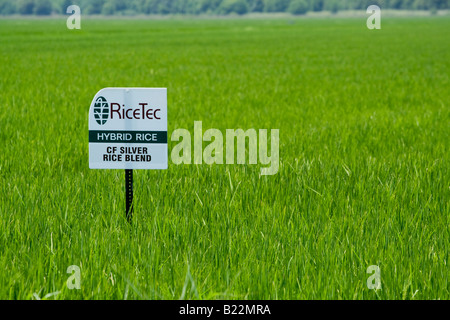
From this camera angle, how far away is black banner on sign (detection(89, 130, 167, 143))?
2832 mm

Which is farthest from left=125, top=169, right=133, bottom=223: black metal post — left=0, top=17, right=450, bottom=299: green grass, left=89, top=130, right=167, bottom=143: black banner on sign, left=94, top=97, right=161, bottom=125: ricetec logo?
left=94, top=97, right=161, bottom=125: ricetec logo

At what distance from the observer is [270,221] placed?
3.09m

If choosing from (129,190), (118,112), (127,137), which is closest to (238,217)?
(129,190)

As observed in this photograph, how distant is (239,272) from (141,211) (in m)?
1.20

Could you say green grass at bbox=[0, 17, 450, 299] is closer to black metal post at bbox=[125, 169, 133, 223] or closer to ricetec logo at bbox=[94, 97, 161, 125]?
black metal post at bbox=[125, 169, 133, 223]

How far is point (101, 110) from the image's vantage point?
9.23ft

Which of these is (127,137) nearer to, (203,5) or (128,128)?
(128,128)

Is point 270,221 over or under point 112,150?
under

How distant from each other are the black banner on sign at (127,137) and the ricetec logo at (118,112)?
2.8 inches

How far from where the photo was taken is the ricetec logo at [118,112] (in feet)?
9.21

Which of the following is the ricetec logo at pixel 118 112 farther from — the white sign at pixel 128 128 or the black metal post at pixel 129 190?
the black metal post at pixel 129 190

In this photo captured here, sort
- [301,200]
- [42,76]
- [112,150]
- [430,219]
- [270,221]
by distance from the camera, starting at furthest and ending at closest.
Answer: [42,76]
[301,200]
[430,219]
[270,221]
[112,150]
